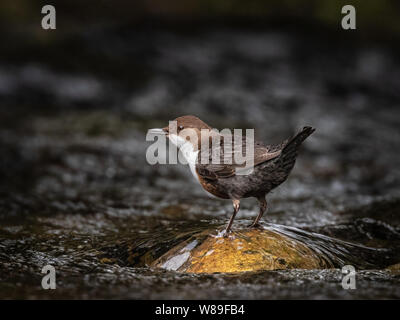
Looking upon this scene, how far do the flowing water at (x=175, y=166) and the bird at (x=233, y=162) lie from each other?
399 millimetres

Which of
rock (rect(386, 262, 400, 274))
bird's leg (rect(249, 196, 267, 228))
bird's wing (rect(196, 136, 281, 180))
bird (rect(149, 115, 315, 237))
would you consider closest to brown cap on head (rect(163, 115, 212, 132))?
bird (rect(149, 115, 315, 237))

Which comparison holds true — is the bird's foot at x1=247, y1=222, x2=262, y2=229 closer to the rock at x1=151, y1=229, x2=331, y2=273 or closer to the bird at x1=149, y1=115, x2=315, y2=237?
the bird at x1=149, y1=115, x2=315, y2=237

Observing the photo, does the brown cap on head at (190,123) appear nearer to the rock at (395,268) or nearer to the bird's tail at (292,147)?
the bird's tail at (292,147)

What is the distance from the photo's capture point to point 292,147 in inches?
144

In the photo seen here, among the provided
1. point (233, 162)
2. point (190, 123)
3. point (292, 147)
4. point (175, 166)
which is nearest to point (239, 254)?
point (233, 162)

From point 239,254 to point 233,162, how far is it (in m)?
0.66

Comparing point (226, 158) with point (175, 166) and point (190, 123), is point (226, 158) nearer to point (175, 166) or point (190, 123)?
point (190, 123)

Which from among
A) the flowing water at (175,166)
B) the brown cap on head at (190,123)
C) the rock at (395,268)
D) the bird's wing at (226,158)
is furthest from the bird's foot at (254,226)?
the rock at (395,268)

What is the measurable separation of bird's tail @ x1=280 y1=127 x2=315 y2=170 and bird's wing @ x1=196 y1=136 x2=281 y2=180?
0.22ft

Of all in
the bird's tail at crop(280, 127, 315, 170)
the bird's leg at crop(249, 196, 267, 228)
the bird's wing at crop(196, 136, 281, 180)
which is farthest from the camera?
the bird's leg at crop(249, 196, 267, 228)

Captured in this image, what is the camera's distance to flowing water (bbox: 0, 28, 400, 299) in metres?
3.59

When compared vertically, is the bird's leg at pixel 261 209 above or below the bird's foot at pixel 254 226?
above

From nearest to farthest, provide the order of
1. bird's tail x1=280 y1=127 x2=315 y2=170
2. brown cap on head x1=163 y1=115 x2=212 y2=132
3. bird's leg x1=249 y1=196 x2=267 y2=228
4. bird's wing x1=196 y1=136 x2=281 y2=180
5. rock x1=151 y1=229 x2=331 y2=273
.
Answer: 1. bird's tail x1=280 y1=127 x2=315 y2=170
2. rock x1=151 y1=229 x2=331 y2=273
3. bird's wing x1=196 y1=136 x2=281 y2=180
4. bird's leg x1=249 y1=196 x2=267 y2=228
5. brown cap on head x1=163 y1=115 x2=212 y2=132

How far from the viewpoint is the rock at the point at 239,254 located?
365 centimetres
